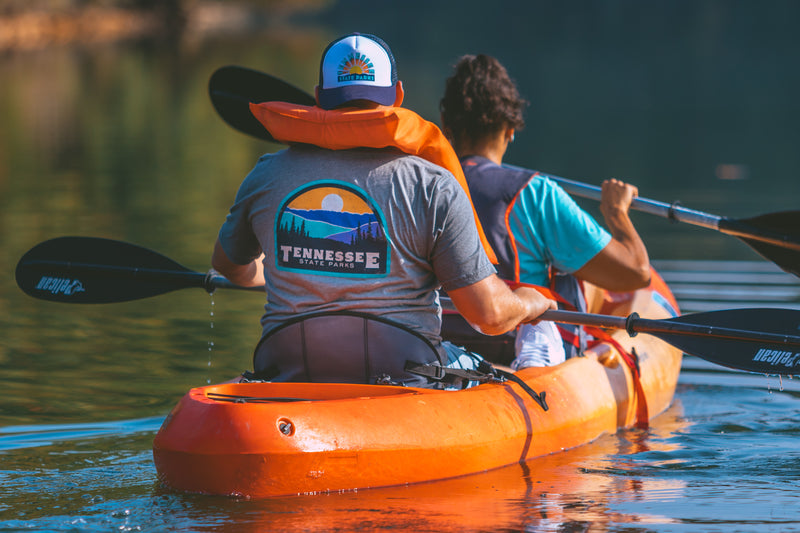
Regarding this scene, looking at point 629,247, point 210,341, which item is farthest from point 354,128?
point 210,341

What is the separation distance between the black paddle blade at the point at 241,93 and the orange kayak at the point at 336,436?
2334mm

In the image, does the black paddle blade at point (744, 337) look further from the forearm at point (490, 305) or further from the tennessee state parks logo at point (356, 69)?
the tennessee state parks logo at point (356, 69)

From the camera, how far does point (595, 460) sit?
478cm

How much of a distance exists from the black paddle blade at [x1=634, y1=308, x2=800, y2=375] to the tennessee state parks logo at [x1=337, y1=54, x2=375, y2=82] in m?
1.56

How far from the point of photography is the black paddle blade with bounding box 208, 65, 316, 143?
6.21m

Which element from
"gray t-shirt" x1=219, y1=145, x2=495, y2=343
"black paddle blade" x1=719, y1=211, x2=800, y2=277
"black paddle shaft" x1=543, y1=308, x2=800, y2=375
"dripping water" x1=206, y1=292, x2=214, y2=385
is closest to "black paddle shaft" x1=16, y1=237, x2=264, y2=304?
"dripping water" x1=206, y1=292, x2=214, y2=385

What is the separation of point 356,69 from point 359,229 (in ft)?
1.73

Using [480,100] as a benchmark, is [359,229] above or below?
Answer: below

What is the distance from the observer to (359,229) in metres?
3.92

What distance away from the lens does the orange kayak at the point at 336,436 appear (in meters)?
3.83

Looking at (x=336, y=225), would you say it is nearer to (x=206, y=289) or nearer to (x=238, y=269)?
(x=238, y=269)

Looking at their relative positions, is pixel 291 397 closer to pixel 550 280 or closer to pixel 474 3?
pixel 550 280

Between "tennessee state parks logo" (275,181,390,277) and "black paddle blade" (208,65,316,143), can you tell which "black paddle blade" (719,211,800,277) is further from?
"tennessee state parks logo" (275,181,390,277)

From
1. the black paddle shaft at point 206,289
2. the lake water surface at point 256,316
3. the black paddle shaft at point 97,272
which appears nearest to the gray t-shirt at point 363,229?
the lake water surface at point 256,316
